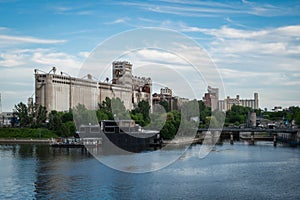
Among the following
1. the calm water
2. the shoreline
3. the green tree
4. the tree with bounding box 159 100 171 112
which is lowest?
the calm water

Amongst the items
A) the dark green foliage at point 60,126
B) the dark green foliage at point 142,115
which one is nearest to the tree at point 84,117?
the dark green foliage at point 60,126

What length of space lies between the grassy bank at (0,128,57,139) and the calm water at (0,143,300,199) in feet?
62.9

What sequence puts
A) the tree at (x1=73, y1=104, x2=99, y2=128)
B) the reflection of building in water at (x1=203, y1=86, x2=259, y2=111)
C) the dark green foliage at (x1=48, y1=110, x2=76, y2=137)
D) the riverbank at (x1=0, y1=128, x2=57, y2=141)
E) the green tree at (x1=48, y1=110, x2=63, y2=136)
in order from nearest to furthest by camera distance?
the tree at (x1=73, y1=104, x2=99, y2=128), the riverbank at (x1=0, y1=128, x2=57, y2=141), the dark green foliage at (x1=48, y1=110, x2=76, y2=137), the green tree at (x1=48, y1=110, x2=63, y2=136), the reflection of building in water at (x1=203, y1=86, x2=259, y2=111)

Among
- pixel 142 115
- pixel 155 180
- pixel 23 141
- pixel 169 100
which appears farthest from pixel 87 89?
pixel 155 180

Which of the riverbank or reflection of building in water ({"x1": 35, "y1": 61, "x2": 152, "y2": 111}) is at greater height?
reflection of building in water ({"x1": 35, "y1": 61, "x2": 152, "y2": 111})

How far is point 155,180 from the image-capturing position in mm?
22672

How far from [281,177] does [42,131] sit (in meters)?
32.0

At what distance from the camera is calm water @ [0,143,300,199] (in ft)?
63.3

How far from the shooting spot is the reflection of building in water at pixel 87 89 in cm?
5672

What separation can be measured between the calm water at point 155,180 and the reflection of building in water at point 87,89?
85.1 feet

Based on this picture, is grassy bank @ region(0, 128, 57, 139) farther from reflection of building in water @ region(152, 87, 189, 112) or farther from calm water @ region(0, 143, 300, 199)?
reflection of building in water @ region(152, 87, 189, 112)

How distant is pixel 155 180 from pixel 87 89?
45.3 metres

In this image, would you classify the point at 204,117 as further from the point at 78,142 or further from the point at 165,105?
the point at 78,142

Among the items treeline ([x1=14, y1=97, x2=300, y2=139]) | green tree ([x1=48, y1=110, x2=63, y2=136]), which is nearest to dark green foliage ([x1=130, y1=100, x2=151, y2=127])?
treeline ([x1=14, y1=97, x2=300, y2=139])
